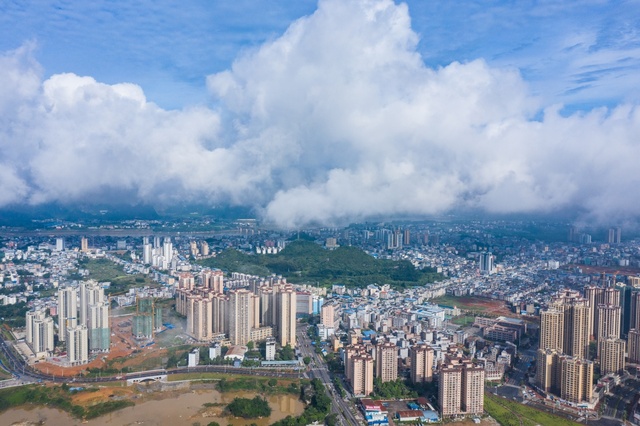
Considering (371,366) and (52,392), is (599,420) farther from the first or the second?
(52,392)

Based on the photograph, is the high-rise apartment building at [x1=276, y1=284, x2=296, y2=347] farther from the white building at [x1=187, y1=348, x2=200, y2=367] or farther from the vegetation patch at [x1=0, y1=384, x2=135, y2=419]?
the vegetation patch at [x1=0, y1=384, x2=135, y2=419]

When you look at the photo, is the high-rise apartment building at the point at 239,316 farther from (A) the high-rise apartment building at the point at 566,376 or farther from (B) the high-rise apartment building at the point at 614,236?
(B) the high-rise apartment building at the point at 614,236

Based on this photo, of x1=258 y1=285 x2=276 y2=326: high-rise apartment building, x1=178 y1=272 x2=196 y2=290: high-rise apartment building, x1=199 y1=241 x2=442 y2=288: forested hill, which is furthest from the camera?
x1=199 y1=241 x2=442 y2=288: forested hill

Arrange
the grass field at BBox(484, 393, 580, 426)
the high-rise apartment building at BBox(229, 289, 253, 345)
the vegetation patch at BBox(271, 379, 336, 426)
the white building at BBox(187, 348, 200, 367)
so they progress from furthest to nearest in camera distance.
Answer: the high-rise apartment building at BBox(229, 289, 253, 345), the white building at BBox(187, 348, 200, 367), the grass field at BBox(484, 393, 580, 426), the vegetation patch at BBox(271, 379, 336, 426)

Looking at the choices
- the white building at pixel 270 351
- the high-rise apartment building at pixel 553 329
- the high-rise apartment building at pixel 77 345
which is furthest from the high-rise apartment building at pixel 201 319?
the high-rise apartment building at pixel 553 329

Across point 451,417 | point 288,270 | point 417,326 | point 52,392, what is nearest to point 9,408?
point 52,392

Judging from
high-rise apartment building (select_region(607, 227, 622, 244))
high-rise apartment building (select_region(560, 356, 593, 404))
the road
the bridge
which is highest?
high-rise apartment building (select_region(607, 227, 622, 244))

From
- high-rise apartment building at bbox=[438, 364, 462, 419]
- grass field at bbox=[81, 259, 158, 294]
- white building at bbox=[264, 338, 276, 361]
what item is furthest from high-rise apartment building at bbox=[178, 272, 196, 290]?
high-rise apartment building at bbox=[438, 364, 462, 419]
